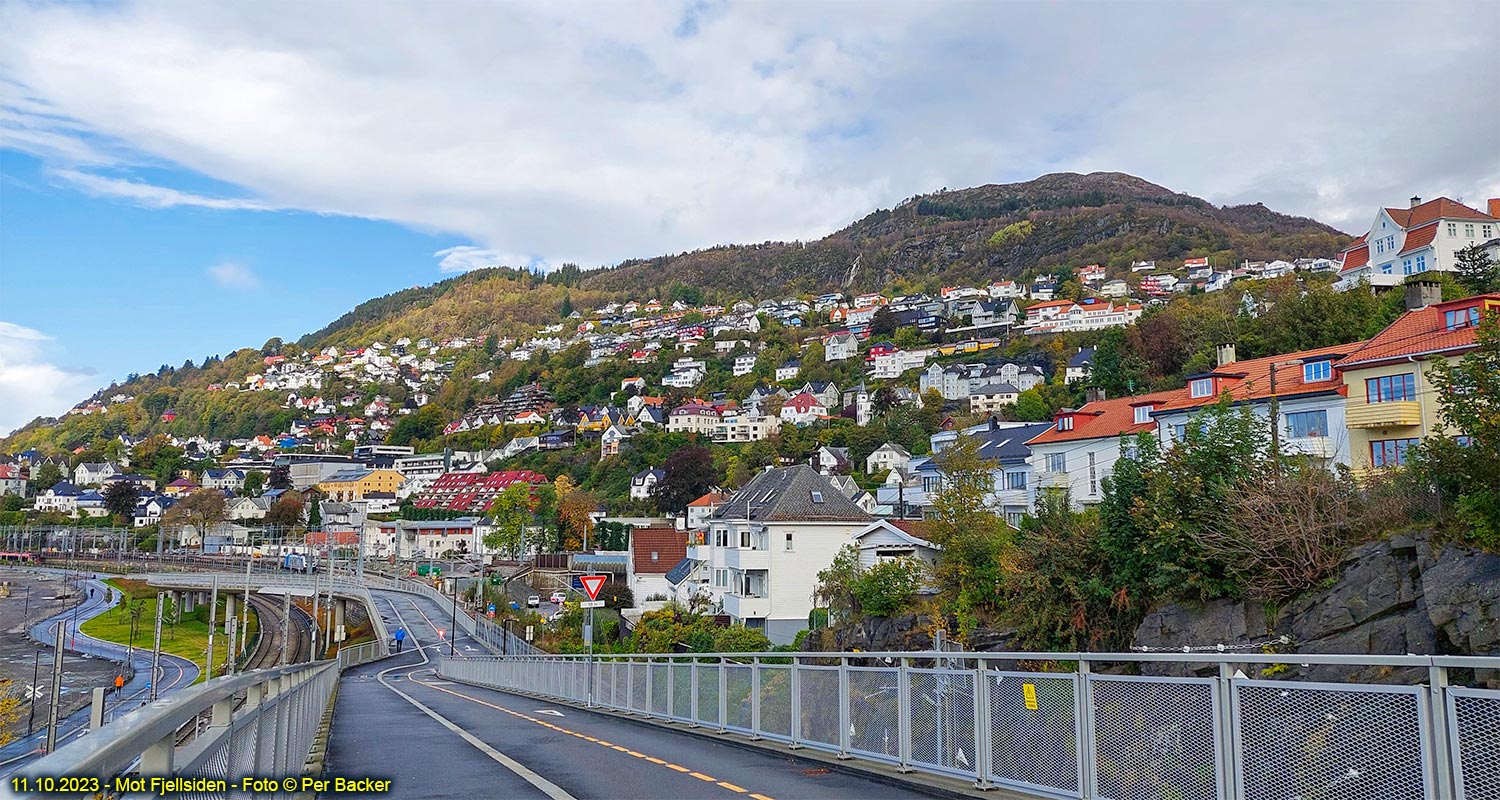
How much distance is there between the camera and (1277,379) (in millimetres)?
40125

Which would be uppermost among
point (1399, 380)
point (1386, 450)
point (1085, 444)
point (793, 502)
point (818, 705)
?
point (1399, 380)

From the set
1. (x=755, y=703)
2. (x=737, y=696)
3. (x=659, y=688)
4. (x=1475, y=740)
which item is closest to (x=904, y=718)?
(x=755, y=703)

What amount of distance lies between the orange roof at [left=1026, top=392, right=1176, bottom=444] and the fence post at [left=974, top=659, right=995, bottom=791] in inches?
1504

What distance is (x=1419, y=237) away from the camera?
86312mm

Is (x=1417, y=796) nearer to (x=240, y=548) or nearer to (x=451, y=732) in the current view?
(x=451, y=732)

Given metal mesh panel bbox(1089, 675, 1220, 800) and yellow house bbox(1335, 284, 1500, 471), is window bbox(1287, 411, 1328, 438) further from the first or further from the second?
metal mesh panel bbox(1089, 675, 1220, 800)

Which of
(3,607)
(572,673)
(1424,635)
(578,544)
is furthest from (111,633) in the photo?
(1424,635)

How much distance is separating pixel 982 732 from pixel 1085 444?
42.1 m

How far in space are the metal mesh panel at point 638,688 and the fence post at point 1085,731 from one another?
41.8 feet

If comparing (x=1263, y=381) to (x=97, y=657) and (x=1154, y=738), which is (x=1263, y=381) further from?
(x=97, y=657)

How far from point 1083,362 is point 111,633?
106472 mm

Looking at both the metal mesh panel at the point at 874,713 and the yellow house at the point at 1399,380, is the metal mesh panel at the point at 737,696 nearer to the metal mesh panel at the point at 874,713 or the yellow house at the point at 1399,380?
the metal mesh panel at the point at 874,713

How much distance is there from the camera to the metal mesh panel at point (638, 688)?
68.9 ft

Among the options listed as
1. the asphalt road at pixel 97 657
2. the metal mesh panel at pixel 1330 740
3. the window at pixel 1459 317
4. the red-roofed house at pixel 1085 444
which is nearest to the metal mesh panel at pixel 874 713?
the metal mesh panel at pixel 1330 740
